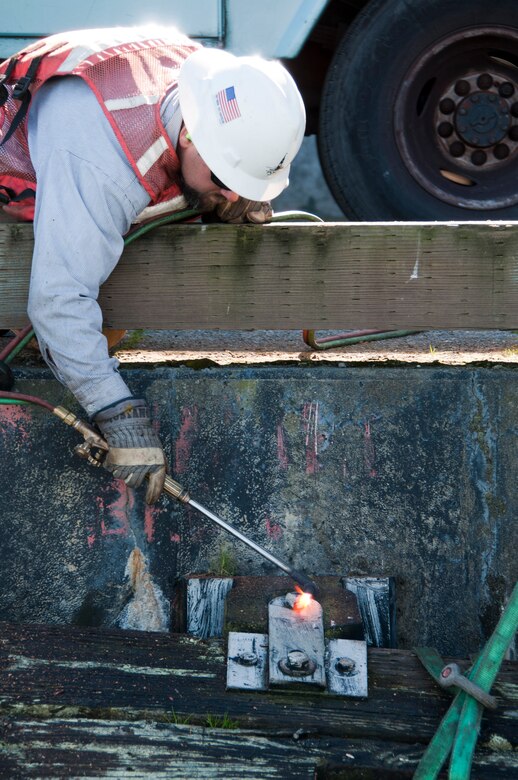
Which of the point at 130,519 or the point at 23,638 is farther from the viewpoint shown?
the point at 130,519

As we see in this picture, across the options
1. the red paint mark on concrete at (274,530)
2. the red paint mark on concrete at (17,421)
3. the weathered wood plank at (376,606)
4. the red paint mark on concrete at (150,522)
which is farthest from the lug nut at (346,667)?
the red paint mark on concrete at (17,421)

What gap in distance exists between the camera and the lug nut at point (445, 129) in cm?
372

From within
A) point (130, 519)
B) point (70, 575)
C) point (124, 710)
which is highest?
point (130, 519)

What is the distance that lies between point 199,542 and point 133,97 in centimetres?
149

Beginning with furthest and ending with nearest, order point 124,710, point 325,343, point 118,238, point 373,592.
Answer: point 325,343 < point 373,592 < point 118,238 < point 124,710

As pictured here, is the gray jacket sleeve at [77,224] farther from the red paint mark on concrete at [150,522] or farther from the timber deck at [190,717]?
the timber deck at [190,717]

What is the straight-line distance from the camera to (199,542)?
121 inches

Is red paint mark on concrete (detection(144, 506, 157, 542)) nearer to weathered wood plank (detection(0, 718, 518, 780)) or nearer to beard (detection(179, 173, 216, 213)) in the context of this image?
weathered wood plank (detection(0, 718, 518, 780))

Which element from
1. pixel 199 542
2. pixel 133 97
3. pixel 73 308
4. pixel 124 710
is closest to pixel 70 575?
pixel 199 542

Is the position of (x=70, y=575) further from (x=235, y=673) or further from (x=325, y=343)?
(x=325, y=343)

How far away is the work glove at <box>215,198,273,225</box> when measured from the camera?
2.82 m

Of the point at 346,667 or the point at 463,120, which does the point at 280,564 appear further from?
the point at 463,120

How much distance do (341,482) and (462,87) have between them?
1800 millimetres

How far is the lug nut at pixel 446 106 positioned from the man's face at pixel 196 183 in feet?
4.52
